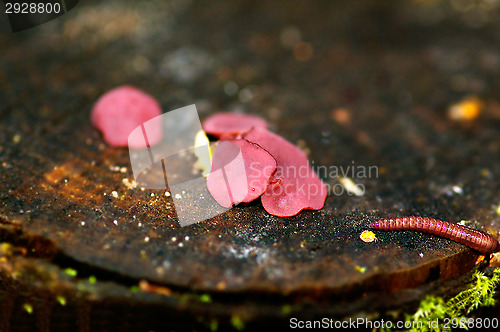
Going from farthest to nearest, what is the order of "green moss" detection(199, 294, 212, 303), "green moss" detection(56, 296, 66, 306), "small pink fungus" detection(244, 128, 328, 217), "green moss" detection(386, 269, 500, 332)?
1. "small pink fungus" detection(244, 128, 328, 217)
2. "green moss" detection(386, 269, 500, 332)
3. "green moss" detection(56, 296, 66, 306)
4. "green moss" detection(199, 294, 212, 303)

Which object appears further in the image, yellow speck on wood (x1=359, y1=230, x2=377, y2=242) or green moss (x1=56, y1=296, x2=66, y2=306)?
yellow speck on wood (x1=359, y1=230, x2=377, y2=242)

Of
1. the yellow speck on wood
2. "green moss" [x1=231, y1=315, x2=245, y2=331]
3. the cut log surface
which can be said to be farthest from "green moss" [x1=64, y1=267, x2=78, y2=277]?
the yellow speck on wood

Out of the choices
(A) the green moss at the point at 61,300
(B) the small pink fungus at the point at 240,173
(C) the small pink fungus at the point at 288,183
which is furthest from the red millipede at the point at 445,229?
(A) the green moss at the point at 61,300

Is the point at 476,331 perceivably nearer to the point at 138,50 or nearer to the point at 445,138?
the point at 445,138

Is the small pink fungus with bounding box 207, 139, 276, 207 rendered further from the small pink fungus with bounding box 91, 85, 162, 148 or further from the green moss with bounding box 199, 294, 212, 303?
the small pink fungus with bounding box 91, 85, 162, 148

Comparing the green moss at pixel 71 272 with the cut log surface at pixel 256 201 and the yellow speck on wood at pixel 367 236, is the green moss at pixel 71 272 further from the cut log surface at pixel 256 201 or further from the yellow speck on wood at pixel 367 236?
the yellow speck on wood at pixel 367 236

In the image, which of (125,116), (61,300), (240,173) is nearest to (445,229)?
(240,173)

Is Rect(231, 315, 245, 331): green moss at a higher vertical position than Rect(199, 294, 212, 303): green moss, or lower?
lower
